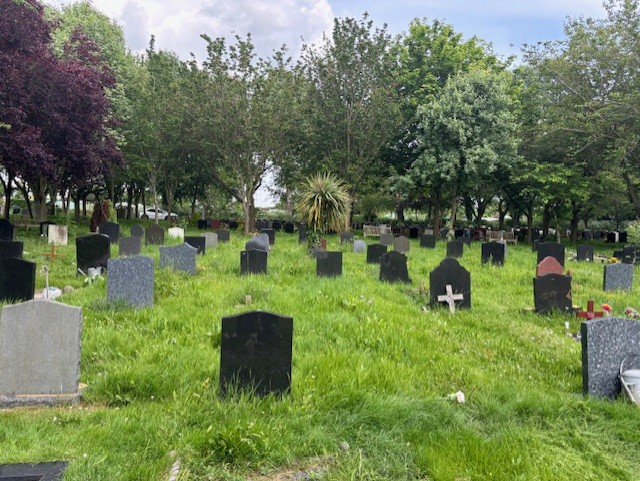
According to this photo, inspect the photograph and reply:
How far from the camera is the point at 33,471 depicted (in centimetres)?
289

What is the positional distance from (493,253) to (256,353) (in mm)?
11893

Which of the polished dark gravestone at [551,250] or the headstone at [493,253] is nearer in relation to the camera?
the polished dark gravestone at [551,250]

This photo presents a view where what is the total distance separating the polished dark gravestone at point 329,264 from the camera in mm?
10414

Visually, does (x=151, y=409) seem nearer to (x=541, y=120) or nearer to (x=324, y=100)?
(x=324, y=100)

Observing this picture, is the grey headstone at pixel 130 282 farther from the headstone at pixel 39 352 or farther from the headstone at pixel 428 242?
the headstone at pixel 428 242

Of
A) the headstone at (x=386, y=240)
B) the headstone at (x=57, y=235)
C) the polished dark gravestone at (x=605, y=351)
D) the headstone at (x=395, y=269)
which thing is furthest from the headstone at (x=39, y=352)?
the headstone at (x=386, y=240)

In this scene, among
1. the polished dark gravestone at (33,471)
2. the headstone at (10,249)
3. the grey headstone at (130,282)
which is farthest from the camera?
the headstone at (10,249)

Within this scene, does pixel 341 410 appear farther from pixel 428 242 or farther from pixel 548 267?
pixel 428 242

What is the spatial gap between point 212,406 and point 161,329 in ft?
7.99

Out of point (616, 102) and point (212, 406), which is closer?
point (212, 406)

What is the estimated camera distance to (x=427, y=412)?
396cm

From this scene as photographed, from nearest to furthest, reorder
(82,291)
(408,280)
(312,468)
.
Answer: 1. (312,468)
2. (82,291)
3. (408,280)

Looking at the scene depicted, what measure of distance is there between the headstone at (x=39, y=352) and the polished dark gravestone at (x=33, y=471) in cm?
118

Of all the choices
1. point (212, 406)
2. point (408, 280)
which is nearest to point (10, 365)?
point (212, 406)
